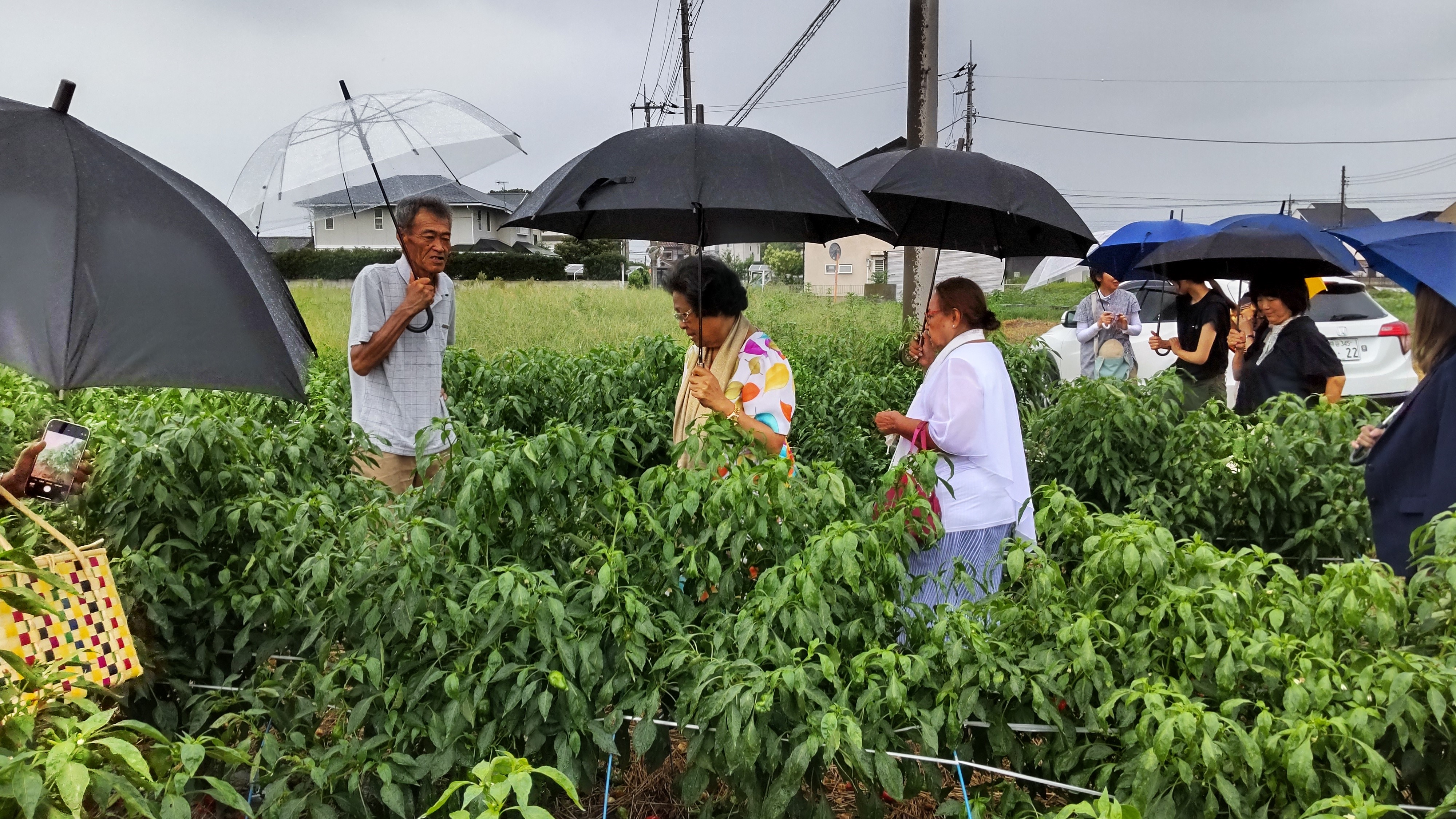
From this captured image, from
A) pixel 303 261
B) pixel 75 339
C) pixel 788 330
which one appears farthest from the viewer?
pixel 303 261

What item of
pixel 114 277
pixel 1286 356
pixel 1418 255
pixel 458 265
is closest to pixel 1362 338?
pixel 1286 356

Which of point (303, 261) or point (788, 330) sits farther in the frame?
point (303, 261)

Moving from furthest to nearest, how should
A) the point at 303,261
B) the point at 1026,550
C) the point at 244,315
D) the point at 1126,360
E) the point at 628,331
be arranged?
the point at 303,261 → the point at 628,331 → the point at 1126,360 → the point at 1026,550 → the point at 244,315

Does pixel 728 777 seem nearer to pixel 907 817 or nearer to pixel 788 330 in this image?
pixel 907 817

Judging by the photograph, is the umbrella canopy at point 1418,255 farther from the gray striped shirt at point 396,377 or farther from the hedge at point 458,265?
the hedge at point 458,265

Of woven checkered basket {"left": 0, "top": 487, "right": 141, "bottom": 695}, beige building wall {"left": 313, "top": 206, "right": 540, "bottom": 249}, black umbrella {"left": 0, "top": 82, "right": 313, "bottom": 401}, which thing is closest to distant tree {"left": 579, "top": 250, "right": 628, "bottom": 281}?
beige building wall {"left": 313, "top": 206, "right": 540, "bottom": 249}

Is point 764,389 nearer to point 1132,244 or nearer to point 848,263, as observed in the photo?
point 1132,244

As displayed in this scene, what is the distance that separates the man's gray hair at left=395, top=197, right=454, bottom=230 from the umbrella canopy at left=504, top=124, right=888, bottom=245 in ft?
0.83

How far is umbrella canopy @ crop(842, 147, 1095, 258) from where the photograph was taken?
4559mm

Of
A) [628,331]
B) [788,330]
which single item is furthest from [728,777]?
[628,331]

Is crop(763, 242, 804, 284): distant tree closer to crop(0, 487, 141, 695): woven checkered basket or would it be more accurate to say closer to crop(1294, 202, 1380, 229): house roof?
crop(1294, 202, 1380, 229): house roof

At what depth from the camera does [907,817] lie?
285 centimetres

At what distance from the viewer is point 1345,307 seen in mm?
9461

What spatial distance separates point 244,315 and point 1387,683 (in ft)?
7.63
